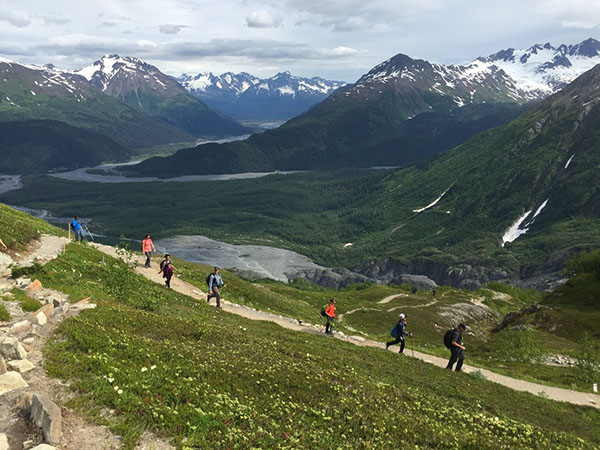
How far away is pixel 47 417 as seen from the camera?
515 inches

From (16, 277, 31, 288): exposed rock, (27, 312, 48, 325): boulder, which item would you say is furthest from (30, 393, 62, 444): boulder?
(16, 277, 31, 288): exposed rock

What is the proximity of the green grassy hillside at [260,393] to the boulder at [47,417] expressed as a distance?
132 cm

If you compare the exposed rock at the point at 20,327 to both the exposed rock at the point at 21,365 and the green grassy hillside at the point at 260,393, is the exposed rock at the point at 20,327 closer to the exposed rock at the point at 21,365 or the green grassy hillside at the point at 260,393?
the green grassy hillside at the point at 260,393

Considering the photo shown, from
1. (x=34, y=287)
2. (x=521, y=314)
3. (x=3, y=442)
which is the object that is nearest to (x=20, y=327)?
(x=34, y=287)

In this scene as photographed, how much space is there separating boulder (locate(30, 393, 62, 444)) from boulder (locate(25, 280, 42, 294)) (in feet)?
44.8

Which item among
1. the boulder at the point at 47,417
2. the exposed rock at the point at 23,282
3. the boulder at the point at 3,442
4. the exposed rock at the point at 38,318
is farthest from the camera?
the exposed rock at the point at 23,282

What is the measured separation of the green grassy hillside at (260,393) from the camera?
603 inches

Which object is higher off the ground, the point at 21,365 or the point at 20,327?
the point at 21,365

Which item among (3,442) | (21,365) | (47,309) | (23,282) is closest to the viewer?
(3,442)

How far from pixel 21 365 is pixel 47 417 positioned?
13.1 ft

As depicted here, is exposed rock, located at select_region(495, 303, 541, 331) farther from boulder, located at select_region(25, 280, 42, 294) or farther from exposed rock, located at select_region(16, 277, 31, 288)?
exposed rock, located at select_region(16, 277, 31, 288)

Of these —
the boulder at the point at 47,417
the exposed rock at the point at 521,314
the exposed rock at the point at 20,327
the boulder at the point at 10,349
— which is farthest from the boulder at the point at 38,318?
the exposed rock at the point at 521,314

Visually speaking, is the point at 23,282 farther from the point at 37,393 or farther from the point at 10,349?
the point at 37,393

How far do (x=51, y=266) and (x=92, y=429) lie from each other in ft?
75.5
